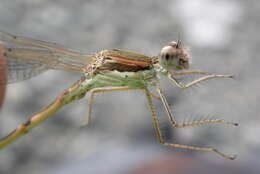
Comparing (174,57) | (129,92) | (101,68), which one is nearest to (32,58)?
(101,68)

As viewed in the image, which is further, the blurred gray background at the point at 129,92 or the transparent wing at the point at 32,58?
the blurred gray background at the point at 129,92

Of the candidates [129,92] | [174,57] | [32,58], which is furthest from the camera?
[129,92]

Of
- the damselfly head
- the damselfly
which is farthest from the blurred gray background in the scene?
the damselfly head

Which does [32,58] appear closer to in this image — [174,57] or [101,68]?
[101,68]

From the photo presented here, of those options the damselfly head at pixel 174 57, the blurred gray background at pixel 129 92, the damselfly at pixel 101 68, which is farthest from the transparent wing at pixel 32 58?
the blurred gray background at pixel 129 92

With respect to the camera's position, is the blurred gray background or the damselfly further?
the blurred gray background

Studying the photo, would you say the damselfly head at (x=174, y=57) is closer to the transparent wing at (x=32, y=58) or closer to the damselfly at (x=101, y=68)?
the damselfly at (x=101, y=68)

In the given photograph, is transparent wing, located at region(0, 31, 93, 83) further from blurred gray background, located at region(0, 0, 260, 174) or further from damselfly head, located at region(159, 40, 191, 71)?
blurred gray background, located at region(0, 0, 260, 174)
